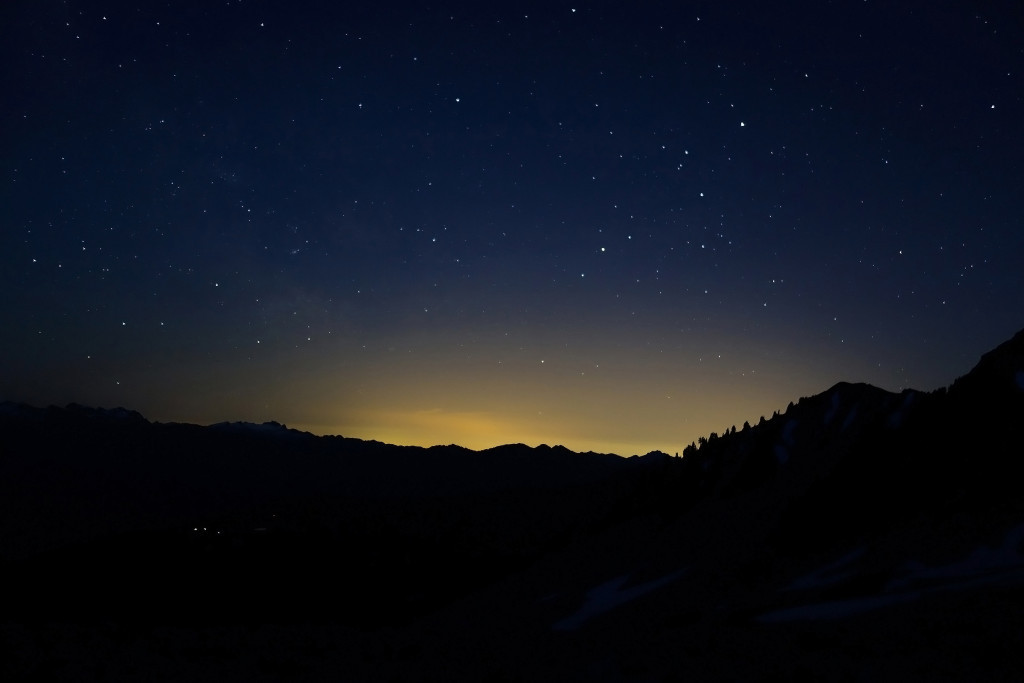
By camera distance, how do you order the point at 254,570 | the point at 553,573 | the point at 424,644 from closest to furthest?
the point at 424,644 < the point at 553,573 < the point at 254,570

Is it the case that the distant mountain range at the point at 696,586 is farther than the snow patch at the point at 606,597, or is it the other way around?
the snow patch at the point at 606,597

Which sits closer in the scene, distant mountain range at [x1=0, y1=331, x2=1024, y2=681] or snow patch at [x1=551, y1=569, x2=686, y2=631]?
distant mountain range at [x1=0, y1=331, x2=1024, y2=681]

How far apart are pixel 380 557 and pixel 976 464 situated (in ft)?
220

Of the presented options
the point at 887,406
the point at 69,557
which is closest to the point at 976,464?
the point at 887,406

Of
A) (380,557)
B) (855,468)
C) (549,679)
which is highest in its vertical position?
(855,468)

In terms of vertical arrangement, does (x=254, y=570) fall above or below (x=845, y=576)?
below

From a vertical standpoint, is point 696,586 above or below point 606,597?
above

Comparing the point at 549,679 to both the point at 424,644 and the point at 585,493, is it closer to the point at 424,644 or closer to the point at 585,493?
the point at 424,644

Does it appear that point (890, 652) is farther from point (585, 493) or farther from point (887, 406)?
point (585, 493)

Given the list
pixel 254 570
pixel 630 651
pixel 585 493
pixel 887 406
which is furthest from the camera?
pixel 585 493

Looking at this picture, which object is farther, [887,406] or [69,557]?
[69,557]

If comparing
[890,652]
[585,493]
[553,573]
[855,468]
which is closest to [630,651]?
[890,652]

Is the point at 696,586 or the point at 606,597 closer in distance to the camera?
the point at 696,586

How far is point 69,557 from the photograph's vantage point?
284ft
